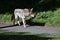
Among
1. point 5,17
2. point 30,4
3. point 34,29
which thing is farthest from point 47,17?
point 30,4

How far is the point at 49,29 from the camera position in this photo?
1933 centimetres

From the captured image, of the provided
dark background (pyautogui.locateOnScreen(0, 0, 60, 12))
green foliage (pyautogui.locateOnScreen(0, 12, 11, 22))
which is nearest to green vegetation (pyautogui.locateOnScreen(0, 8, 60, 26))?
green foliage (pyautogui.locateOnScreen(0, 12, 11, 22))

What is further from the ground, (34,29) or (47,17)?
(47,17)

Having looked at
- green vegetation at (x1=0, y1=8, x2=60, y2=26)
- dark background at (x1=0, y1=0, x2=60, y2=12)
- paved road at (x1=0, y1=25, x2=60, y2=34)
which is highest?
dark background at (x1=0, y1=0, x2=60, y2=12)

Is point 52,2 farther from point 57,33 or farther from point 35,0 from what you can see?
point 57,33

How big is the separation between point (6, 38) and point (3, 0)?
11036 millimetres

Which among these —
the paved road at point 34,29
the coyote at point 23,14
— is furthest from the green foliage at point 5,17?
the paved road at point 34,29

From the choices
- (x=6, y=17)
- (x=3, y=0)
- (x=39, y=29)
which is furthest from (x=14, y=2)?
(x=39, y=29)

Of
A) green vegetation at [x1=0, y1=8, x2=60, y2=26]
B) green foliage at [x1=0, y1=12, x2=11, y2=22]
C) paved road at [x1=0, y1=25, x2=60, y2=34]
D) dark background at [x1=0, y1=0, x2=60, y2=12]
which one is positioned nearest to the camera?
paved road at [x1=0, y1=25, x2=60, y2=34]

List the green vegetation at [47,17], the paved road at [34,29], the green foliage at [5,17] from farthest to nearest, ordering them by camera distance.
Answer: the green foliage at [5,17] → the green vegetation at [47,17] → the paved road at [34,29]

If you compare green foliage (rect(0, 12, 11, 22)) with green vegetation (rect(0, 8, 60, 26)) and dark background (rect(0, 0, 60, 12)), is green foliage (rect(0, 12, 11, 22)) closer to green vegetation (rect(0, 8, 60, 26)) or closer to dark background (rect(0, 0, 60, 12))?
green vegetation (rect(0, 8, 60, 26))

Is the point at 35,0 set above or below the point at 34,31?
above

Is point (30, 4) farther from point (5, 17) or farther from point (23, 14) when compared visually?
point (23, 14)

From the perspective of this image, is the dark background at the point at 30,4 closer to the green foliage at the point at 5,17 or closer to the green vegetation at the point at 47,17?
the green vegetation at the point at 47,17
